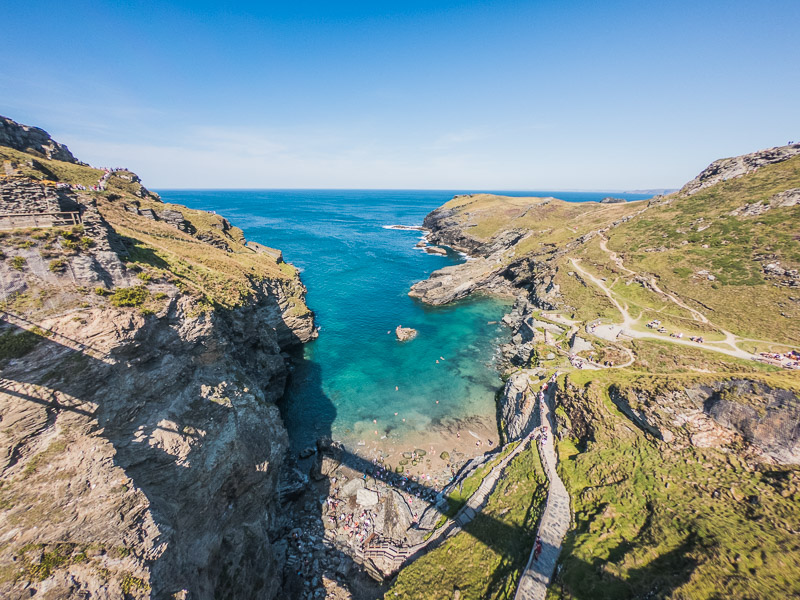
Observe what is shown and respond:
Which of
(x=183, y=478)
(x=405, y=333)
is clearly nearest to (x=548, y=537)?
(x=183, y=478)

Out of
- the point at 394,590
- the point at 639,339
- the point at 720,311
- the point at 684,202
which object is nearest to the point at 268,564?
the point at 394,590

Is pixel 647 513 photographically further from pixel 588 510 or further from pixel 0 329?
pixel 0 329

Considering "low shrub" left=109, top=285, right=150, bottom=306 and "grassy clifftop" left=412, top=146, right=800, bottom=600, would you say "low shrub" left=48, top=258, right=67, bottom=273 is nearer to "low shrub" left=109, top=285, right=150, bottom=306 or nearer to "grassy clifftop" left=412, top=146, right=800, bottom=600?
"low shrub" left=109, top=285, right=150, bottom=306

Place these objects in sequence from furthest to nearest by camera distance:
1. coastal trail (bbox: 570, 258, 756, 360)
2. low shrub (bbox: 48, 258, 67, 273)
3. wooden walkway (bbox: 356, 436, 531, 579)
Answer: coastal trail (bbox: 570, 258, 756, 360) < wooden walkway (bbox: 356, 436, 531, 579) < low shrub (bbox: 48, 258, 67, 273)

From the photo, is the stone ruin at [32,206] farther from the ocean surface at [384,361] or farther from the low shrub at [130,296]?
the ocean surface at [384,361]

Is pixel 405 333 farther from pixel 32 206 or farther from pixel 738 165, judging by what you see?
pixel 738 165

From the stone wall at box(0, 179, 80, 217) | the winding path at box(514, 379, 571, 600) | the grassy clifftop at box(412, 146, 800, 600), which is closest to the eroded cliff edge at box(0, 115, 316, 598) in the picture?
the stone wall at box(0, 179, 80, 217)
